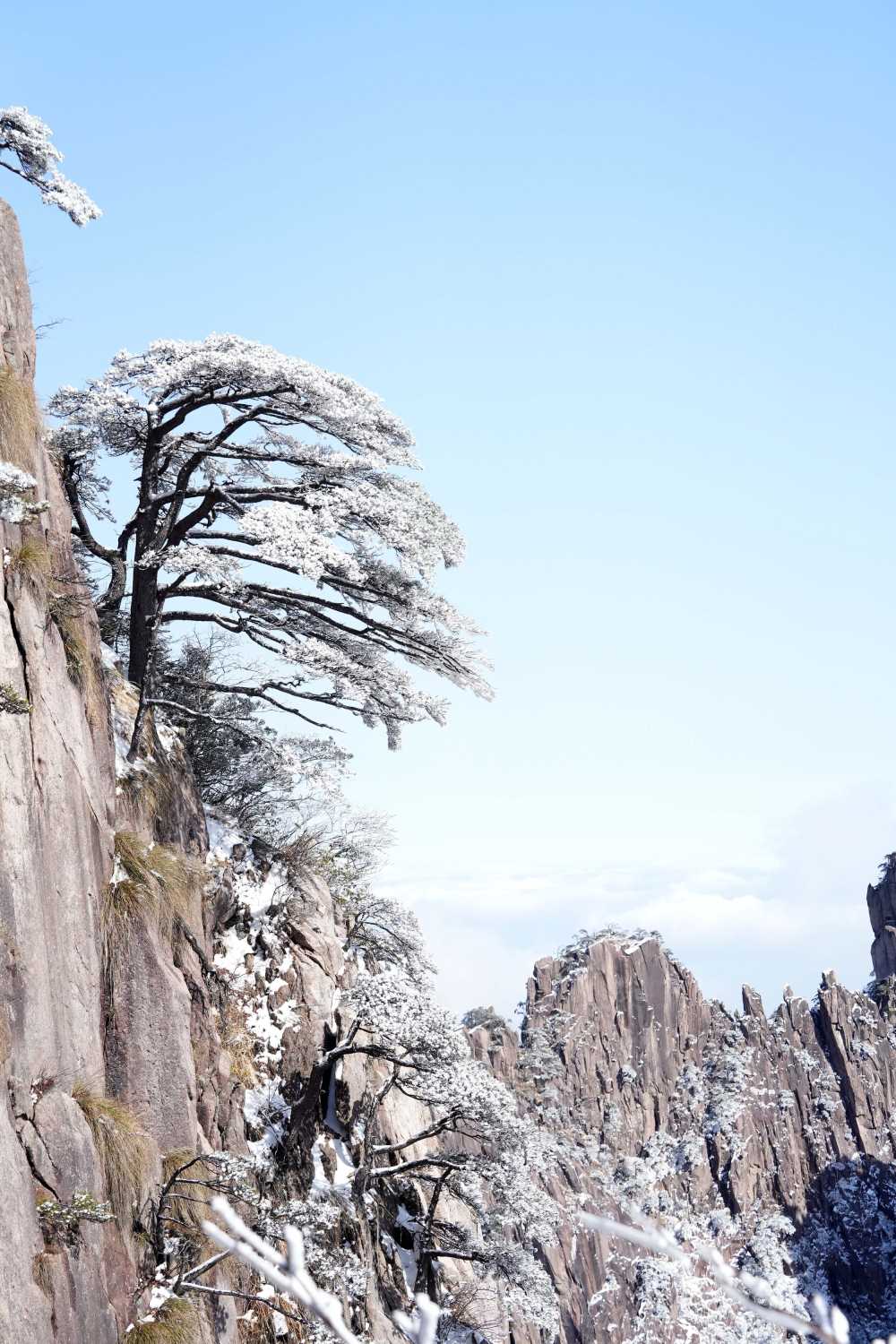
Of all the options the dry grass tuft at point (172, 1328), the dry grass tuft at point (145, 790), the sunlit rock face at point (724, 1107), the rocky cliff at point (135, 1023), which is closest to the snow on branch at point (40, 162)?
the rocky cliff at point (135, 1023)

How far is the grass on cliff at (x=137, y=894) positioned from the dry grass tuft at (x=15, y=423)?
4654 millimetres

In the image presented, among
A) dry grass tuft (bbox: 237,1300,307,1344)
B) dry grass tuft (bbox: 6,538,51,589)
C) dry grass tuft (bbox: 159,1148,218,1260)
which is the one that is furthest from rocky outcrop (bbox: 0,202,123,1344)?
dry grass tuft (bbox: 237,1300,307,1344)

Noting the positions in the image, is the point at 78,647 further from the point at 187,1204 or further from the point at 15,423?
the point at 187,1204

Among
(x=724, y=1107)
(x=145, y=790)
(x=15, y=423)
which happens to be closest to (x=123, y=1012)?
(x=145, y=790)

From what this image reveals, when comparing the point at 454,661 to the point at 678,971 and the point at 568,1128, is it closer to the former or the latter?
the point at 568,1128

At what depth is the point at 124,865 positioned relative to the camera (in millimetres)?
14055

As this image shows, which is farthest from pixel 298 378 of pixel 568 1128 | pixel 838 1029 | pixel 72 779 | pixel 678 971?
pixel 838 1029

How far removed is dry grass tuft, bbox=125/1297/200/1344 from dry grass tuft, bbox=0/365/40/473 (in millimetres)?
8863

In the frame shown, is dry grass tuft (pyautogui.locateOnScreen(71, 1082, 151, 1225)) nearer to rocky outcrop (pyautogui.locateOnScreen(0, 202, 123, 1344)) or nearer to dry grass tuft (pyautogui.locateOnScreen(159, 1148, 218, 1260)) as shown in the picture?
rocky outcrop (pyautogui.locateOnScreen(0, 202, 123, 1344))

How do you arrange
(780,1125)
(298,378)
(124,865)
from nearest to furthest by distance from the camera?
A: (124,865) → (298,378) → (780,1125)

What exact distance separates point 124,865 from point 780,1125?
73296 mm

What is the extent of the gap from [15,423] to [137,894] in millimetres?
5589

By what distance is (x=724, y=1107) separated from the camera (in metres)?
76.0

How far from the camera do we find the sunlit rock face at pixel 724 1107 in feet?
228
